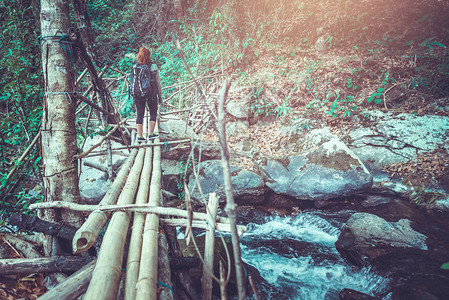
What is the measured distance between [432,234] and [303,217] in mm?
2330

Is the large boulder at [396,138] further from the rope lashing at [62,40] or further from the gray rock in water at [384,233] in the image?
the rope lashing at [62,40]

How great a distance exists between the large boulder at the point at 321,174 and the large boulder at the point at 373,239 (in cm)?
107

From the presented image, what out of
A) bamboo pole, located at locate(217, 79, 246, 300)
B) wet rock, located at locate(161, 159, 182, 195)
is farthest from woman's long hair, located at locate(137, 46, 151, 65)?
bamboo pole, located at locate(217, 79, 246, 300)

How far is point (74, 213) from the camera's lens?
229 cm

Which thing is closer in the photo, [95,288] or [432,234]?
[95,288]

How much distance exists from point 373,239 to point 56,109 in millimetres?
5097

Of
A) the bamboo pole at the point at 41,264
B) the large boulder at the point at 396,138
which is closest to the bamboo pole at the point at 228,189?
the bamboo pole at the point at 41,264

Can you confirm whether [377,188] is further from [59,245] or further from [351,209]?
[59,245]

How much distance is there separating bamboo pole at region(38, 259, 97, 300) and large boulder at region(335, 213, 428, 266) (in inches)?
160

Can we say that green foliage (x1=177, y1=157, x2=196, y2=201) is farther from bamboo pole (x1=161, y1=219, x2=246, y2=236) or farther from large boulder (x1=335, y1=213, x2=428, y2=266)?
large boulder (x1=335, y1=213, x2=428, y2=266)

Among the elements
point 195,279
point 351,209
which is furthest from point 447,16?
point 195,279

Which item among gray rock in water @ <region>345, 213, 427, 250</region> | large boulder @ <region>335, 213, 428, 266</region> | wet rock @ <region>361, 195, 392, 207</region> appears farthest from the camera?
wet rock @ <region>361, 195, 392, 207</region>

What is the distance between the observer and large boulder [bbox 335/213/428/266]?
3.71m

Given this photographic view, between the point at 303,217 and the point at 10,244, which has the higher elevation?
the point at 10,244
